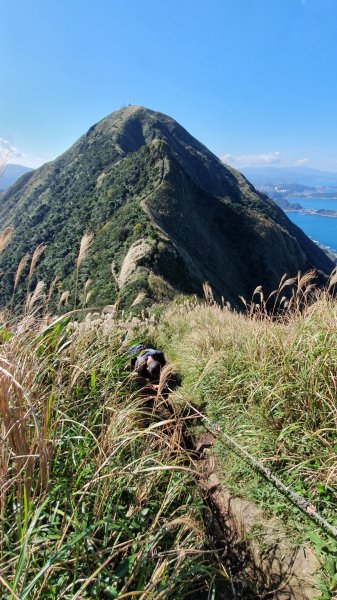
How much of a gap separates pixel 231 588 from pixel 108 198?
2137 inches

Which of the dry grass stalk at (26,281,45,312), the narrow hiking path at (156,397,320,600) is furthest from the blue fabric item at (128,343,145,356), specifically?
the narrow hiking path at (156,397,320,600)

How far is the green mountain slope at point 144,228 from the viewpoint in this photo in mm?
31586

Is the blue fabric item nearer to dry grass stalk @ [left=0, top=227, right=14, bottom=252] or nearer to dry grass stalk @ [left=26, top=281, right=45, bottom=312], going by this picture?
dry grass stalk @ [left=26, top=281, right=45, bottom=312]

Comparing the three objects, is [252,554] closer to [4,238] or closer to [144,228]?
[4,238]

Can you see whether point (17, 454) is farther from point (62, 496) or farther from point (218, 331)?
point (218, 331)

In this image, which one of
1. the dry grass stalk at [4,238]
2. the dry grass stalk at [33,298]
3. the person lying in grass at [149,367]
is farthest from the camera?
the person lying in grass at [149,367]

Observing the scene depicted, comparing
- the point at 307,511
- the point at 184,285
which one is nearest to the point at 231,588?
the point at 307,511

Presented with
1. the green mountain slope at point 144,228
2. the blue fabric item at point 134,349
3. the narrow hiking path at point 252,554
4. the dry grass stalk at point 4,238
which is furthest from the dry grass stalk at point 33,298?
the green mountain slope at point 144,228

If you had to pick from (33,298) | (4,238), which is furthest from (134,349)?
(4,238)

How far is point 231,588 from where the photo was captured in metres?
1.88

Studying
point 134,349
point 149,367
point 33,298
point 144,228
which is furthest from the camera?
point 144,228

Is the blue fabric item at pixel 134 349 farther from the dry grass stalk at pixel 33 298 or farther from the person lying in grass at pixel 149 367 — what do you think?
the dry grass stalk at pixel 33 298

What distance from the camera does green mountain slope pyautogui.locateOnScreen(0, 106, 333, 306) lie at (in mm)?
31586

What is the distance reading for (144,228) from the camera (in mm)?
37188
